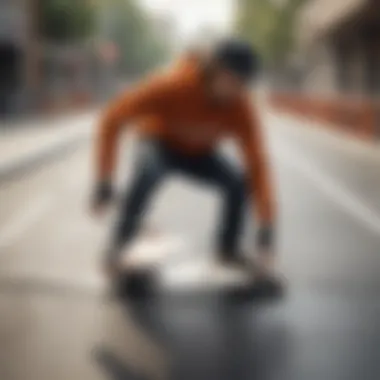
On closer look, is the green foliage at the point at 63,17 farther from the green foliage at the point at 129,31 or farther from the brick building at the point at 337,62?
the brick building at the point at 337,62

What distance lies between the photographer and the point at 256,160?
162 cm

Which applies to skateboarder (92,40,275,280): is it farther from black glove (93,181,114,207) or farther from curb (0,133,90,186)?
curb (0,133,90,186)

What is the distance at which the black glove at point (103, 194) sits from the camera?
160 centimetres

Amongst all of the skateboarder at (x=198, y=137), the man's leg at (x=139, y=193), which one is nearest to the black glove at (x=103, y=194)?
the skateboarder at (x=198, y=137)

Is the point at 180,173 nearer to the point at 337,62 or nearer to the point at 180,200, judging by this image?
the point at 180,200

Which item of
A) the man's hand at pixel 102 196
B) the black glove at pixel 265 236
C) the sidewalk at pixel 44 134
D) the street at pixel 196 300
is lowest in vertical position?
the street at pixel 196 300

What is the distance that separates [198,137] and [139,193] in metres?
0.15

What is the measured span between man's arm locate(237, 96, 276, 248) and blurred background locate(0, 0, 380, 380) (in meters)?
0.02

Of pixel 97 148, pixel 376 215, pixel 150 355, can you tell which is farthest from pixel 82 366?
pixel 376 215

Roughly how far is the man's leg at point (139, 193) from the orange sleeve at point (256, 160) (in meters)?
0.12

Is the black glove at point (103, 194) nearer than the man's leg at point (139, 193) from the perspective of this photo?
Yes

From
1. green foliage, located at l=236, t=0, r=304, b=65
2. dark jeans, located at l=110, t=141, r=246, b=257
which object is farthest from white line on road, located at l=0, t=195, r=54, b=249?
green foliage, located at l=236, t=0, r=304, b=65

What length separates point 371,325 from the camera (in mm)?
1725

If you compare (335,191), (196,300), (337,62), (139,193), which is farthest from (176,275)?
(337,62)
